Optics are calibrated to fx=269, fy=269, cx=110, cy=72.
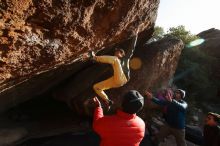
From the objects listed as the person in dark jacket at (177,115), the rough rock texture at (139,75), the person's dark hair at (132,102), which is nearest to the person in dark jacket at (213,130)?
the person in dark jacket at (177,115)

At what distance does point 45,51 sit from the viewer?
6.55m

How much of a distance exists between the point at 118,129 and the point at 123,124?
11 cm

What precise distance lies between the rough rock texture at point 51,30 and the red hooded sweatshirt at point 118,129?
2.72 m

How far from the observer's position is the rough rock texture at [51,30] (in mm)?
5559

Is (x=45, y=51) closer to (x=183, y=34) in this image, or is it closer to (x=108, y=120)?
(x=108, y=120)

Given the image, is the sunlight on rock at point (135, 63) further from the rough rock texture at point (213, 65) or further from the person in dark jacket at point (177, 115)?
the rough rock texture at point (213, 65)

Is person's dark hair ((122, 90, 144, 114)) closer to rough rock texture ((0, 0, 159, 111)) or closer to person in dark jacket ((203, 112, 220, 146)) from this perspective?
rough rock texture ((0, 0, 159, 111))

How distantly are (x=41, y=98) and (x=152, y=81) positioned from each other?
5184mm

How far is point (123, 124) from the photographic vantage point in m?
4.17

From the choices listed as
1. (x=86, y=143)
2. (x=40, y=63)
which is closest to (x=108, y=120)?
(x=40, y=63)

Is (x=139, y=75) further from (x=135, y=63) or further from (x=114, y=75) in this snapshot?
(x=114, y=75)

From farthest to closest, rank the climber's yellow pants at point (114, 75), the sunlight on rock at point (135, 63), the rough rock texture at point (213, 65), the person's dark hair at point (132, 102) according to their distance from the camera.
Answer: the rough rock texture at point (213, 65), the sunlight on rock at point (135, 63), the climber's yellow pants at point (114, 75), the person's dark hair at point (132, 102)

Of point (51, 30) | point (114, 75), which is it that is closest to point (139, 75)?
point (114, 75)

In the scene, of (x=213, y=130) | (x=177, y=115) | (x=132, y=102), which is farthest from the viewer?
(x=177, y=115)
